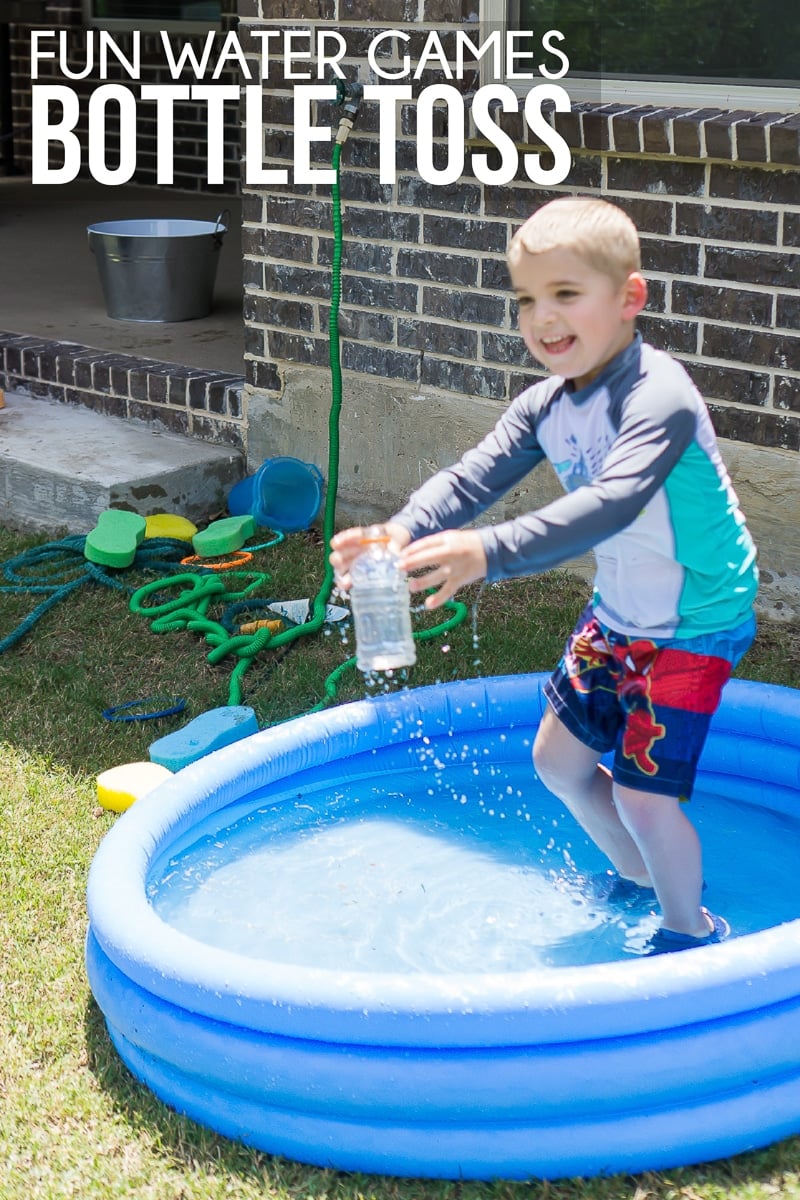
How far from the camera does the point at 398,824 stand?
353cm

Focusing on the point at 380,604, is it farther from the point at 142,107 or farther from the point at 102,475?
the point at 142,107

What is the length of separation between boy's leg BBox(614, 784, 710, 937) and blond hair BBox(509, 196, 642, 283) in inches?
36.2

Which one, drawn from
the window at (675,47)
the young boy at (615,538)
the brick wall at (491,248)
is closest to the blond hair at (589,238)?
the young boy at (615,538)

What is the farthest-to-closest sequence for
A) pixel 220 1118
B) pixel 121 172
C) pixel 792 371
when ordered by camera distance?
pixel 121 172 → pixel 792 371 → pixel 220 1118

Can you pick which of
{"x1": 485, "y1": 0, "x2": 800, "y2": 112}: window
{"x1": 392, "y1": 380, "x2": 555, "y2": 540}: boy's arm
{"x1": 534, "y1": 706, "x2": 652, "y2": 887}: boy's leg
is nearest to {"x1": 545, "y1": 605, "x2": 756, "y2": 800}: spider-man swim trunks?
{"x1": 534, "y1": 706, "x2": 652, "y2": 887}: boy's leg

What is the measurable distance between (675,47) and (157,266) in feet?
9.53

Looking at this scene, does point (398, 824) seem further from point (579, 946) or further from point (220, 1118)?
point (220, 1118)

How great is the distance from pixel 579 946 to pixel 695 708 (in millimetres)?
618

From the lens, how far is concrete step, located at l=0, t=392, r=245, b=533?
5.37 meters

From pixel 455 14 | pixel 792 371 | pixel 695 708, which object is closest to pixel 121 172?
pixel 455 14

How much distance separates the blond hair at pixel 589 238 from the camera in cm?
235

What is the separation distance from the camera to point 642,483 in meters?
2.32

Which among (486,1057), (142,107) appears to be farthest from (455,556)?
(142,107)

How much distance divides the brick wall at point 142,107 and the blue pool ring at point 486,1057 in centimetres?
860
